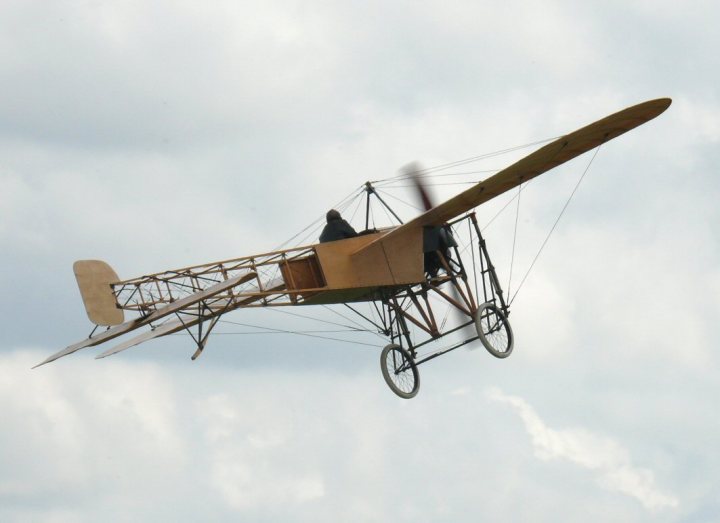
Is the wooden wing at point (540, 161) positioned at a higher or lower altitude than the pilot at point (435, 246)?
higher

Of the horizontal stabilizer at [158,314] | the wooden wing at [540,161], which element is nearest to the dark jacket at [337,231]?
the wooden wing at [540,161]

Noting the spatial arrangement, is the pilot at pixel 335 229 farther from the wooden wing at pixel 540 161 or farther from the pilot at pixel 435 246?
the pilot at pixel 435 246

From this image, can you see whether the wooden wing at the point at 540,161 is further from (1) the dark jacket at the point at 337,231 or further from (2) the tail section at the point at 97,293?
(2) the tail section at the point at 97,293

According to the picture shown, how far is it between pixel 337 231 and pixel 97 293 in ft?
17.3

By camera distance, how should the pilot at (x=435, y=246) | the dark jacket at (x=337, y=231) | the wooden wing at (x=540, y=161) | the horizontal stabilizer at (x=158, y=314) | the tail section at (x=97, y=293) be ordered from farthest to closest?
1. the pilot at (x=435, y=246)
2. the dark jacket at (x=337, y=231)
3. the wooden wing at (x=540, y=161)
4. the tail section at (x=97, y=293)
5. the horizontal stabilizer at (x=158, y=314)

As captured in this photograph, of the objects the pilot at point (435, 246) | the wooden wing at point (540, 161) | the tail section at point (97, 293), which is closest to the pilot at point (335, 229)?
the wooden wing at point (540, 161)

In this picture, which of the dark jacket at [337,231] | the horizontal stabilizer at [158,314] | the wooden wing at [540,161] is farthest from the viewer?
the dark jacket at [337,231]

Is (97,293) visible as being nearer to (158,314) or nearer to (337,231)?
(158,314)

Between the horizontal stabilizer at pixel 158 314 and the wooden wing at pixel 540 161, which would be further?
the wooden wing at pixel 540 161

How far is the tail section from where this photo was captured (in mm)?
40688

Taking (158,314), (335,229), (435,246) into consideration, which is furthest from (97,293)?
(435,246)

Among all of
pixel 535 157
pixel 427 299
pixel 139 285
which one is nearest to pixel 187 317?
pixel 139 285

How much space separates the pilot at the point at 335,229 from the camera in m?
41.2

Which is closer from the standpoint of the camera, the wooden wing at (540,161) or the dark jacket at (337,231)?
the wooden wing at (540,161)
